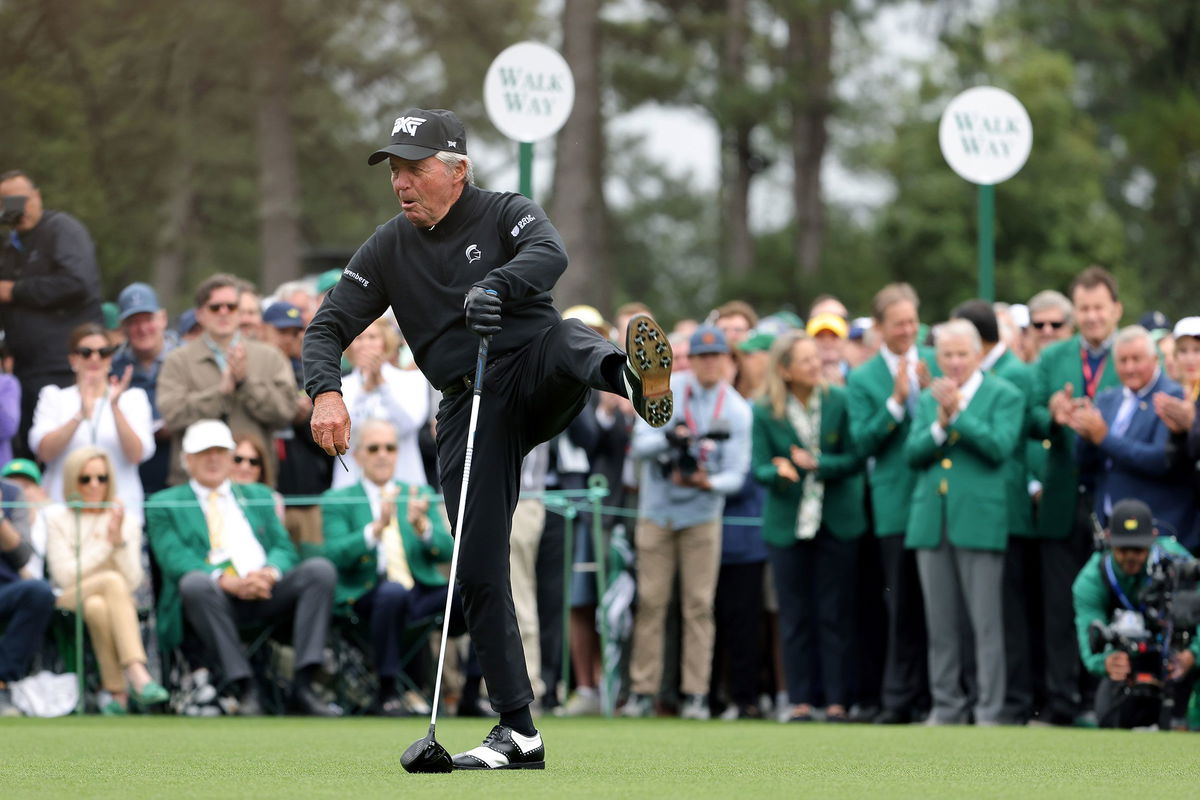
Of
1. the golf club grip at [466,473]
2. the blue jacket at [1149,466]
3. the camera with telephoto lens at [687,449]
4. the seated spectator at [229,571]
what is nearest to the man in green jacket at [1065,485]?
the blue jacket at [1149,466]

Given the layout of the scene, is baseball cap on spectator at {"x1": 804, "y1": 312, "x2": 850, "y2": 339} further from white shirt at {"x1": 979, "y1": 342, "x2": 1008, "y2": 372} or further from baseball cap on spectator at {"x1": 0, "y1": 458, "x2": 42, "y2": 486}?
baseball cap on spectator at {"x1": 0, "y1": 458, "x2": 42, "y2": 486}

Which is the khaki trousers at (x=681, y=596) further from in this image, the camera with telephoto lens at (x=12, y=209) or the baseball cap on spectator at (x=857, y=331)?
the camera with telephoto lens at (x=12, y=209)

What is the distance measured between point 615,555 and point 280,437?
2.38 meters

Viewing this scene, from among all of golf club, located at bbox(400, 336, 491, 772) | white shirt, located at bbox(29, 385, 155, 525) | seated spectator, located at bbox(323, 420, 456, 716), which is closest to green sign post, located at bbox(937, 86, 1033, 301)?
seated spectator, located at bbox(323, 420, 456, 716)

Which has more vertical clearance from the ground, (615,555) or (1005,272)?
(1005,272)

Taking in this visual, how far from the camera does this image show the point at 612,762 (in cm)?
815

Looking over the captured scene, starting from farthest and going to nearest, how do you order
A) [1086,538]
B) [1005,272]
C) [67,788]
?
[1005,272] → [1086,538] → [67,788]

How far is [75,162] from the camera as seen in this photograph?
23.1 meters

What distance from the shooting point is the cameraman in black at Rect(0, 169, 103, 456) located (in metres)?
13.1

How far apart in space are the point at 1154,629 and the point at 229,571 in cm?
533

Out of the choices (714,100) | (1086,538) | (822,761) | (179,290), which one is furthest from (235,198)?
(822,761)

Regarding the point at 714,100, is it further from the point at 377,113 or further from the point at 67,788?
the point at 67,788

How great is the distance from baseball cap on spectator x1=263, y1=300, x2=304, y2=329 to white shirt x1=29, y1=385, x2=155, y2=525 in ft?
4.05

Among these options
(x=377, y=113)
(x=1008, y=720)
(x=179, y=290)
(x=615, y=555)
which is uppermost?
(x=377, y=113)
